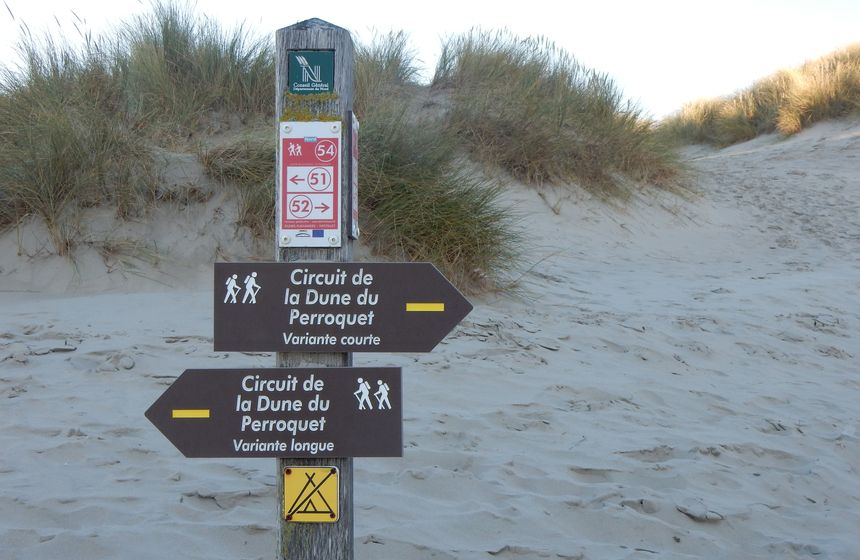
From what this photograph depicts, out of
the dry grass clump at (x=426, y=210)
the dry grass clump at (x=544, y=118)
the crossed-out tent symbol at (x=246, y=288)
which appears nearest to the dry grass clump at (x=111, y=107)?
the dry grass clump at (x=426, y=210)

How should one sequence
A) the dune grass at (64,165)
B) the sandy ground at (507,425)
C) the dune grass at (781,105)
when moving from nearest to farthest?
the sandy ground at (507,425) → the dune grass at (64,165) → the dune grass at (781,105)

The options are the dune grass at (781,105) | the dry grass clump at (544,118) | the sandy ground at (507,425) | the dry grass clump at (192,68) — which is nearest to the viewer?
the sandy ground at (507,425)

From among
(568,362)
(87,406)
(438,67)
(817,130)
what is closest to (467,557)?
(87,406)

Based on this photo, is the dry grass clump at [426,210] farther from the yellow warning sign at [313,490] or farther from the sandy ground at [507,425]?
the yellow warning sign at [313,490]

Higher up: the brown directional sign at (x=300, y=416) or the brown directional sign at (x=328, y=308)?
the brown directional sign at (x=328, y=308)

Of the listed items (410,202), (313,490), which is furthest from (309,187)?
(410,202)

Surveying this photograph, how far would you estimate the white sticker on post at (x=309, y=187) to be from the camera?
78.3 inches

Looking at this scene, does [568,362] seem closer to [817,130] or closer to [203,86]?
[203,86]

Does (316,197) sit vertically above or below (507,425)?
above

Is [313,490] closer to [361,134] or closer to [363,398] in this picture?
[363,398]

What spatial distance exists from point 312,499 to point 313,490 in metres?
0.02

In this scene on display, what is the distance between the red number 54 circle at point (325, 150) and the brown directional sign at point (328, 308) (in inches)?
9.6

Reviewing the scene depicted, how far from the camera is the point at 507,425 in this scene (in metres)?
3.88

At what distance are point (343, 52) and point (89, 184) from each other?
14.6 ft
